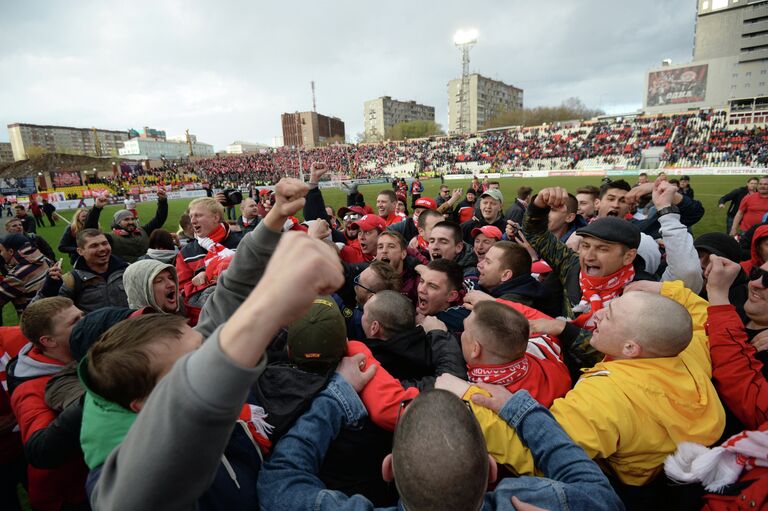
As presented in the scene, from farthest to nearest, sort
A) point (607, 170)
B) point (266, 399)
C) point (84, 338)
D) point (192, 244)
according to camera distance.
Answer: point (607, 170) → point (192, 244) → point (84, 338) → point (266, 399)

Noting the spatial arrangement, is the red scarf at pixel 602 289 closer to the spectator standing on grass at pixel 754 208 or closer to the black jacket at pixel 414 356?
the black jacket at pixel 414 356

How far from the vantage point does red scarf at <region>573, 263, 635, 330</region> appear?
3.03m

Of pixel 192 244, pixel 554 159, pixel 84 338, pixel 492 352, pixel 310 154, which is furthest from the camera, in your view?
pixel 310 154

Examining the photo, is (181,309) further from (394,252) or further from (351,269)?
(394,252)

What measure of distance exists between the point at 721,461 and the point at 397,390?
5.15 ft

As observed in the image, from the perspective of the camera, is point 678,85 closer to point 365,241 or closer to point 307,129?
point 365,241

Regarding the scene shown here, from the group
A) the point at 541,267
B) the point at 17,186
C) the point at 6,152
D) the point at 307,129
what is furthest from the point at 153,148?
the point at 541,267

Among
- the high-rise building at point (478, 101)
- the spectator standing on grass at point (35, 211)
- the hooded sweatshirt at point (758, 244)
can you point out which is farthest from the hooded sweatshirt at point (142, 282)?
the high-rise building at point (478, 101)

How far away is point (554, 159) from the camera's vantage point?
4866cm

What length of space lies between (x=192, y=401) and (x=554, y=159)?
55.1m

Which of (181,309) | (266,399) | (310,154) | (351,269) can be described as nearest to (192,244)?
(181,309)

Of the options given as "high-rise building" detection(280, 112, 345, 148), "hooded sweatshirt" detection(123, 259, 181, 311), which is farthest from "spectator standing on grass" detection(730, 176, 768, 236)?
"high-rise building" detection(280, 112, 345, 148)

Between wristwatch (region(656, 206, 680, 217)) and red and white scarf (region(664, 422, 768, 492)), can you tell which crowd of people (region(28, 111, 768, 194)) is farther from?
red and white scarf (region(664, 422, 768, 492))

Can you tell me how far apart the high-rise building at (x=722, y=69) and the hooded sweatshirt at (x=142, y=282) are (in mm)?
86099
